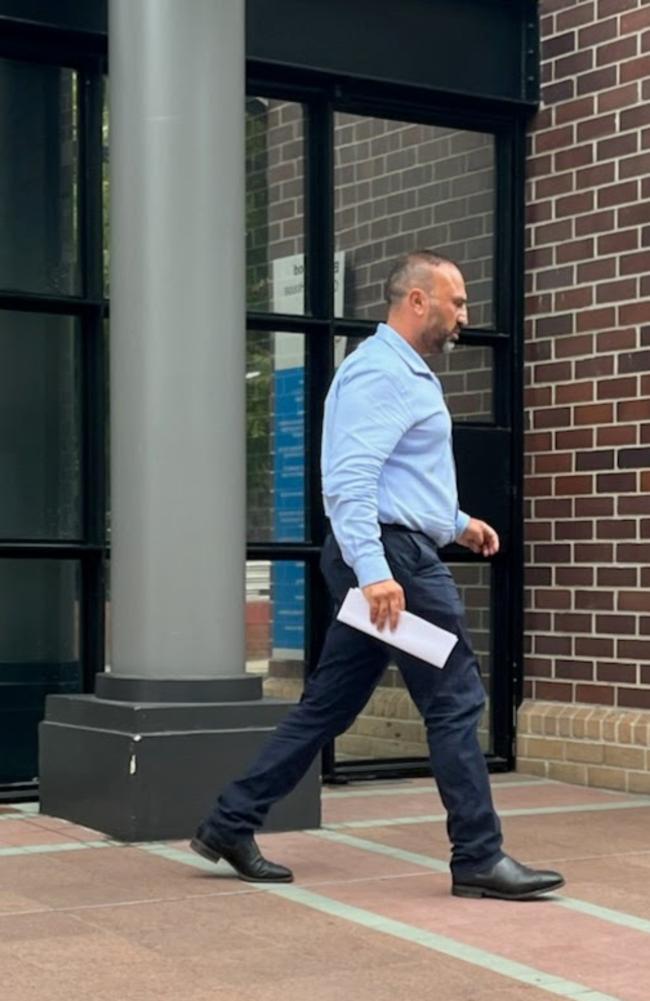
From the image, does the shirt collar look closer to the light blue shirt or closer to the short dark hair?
the light blue shirt

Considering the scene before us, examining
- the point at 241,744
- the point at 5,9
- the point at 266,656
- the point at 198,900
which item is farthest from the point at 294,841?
the point at 5,9

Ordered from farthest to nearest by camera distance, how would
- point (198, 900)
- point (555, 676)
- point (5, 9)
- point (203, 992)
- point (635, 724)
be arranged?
1. point (555, 676)
2. point (635, 724)
3. point (5, 9)
4. point (198, 900)
5. point (203, 992)

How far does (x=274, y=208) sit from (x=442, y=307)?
3.00 meters

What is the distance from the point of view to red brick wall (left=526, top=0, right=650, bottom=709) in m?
8.91

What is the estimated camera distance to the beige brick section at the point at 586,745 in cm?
873

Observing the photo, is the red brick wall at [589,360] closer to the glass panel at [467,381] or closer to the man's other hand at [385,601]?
the glass panel at [467,381]

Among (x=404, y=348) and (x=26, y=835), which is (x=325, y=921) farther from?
(x=26, y=835)

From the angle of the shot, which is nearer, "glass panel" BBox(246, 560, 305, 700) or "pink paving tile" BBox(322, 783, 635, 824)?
"pink paving tile" BBox(322, 783, 635, 824)

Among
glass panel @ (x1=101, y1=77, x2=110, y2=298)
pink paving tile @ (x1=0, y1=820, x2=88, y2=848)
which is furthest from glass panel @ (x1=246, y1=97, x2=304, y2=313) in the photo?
pink paving tile @ (x1=0, y1=820, x2=88, y2=848)

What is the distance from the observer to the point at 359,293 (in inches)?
362

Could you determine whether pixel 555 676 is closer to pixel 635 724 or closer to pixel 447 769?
pixel 635 724

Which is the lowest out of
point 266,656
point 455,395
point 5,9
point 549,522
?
point 266,656

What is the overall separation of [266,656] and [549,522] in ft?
5.23

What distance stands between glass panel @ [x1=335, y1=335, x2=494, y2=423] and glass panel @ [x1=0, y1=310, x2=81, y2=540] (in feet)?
6.39
